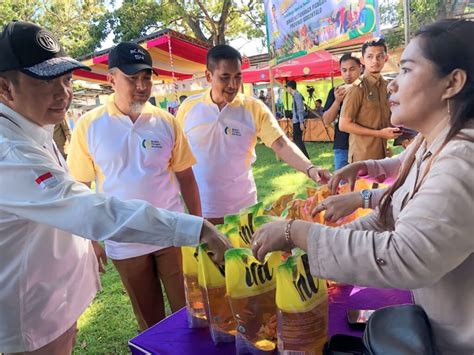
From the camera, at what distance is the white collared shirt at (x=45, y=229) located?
1.17m

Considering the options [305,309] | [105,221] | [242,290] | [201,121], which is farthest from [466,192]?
[201,121]

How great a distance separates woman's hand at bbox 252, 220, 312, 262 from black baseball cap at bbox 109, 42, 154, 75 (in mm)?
1423

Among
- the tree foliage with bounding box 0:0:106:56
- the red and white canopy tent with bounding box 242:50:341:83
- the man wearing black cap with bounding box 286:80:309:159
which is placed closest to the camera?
the man wearing black cap with bounding box 286:80:309:159

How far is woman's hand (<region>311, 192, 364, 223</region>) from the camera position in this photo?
1.45 m

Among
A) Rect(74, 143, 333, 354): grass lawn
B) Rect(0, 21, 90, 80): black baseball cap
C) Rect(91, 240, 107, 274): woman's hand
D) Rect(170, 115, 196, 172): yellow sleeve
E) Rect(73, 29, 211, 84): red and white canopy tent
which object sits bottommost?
Rect(74, 143, 333, 354): grass lawn

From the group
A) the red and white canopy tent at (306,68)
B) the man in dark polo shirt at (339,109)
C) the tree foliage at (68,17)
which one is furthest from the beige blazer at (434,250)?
the tree foliage at (68,17)

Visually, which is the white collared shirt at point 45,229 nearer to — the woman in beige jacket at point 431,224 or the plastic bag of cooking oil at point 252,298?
the plastic bag of cooking oil at point 252,298

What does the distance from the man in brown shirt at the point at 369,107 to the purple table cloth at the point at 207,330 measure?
6.52 ft

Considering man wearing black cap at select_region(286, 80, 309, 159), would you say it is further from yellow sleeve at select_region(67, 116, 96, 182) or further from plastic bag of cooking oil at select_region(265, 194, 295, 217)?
plastic bag of cooking oil at select_region(265, 194, 295, 217)

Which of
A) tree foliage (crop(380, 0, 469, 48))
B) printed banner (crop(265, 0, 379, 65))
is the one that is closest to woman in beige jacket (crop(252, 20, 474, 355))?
printed banner (crop(265, 0, 379, 65))

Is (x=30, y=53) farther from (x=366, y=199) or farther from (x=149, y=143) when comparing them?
(x=366, y=199)

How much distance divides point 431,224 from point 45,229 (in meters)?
1.22

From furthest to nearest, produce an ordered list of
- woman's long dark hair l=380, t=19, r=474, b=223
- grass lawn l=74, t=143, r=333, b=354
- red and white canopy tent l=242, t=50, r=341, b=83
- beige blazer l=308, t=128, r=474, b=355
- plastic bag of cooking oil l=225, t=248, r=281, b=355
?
red and white canopy tent l=242, t=50, r=341, b=83 < grass lawn l=74, t=143, r=333, b=354 < plastic bag of cooking oil l=225, t=248, r=281, b=355 < woman's long dark hair l=380, t=19, r=474, b=223 < beige blazer l=308, t=128, r=474, b=355

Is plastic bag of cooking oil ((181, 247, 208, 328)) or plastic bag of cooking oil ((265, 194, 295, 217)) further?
plastic bag of cooking oil ((265, 194, 295, 217))
